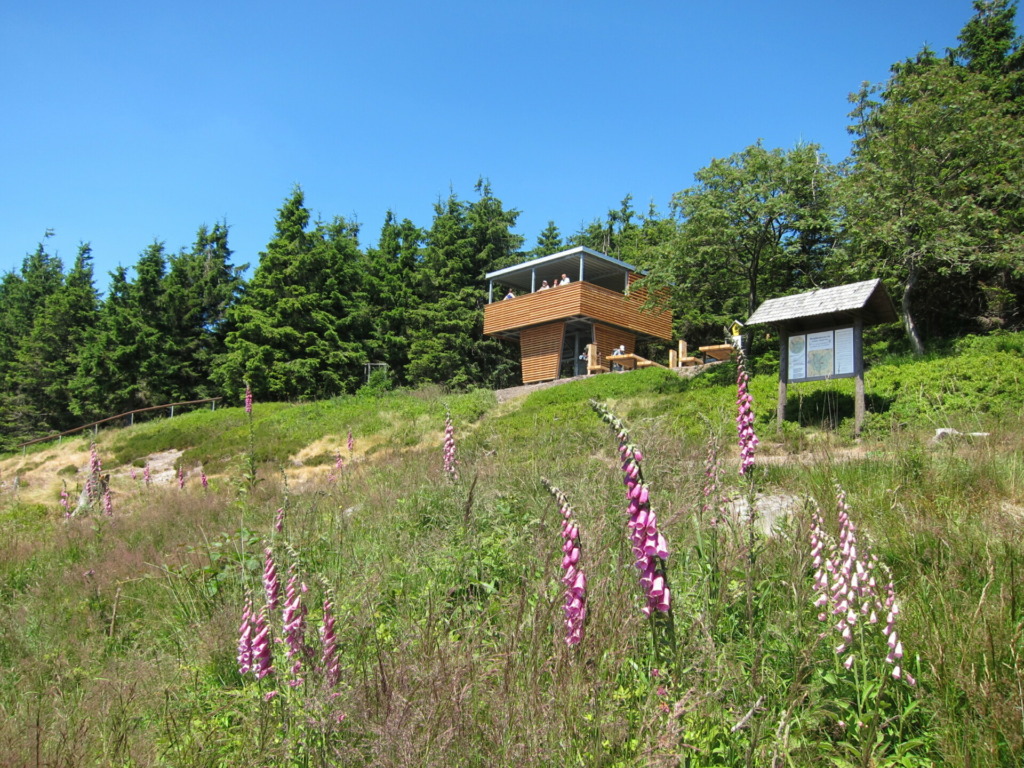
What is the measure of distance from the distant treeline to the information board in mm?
6806

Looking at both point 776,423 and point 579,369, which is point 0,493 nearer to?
point 776,423

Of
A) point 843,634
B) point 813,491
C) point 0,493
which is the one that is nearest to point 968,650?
point 843,634

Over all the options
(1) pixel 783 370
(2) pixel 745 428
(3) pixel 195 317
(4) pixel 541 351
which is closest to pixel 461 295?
(4) pixel 541 351

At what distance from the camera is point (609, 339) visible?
102 ft

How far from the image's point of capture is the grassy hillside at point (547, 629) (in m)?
2.26

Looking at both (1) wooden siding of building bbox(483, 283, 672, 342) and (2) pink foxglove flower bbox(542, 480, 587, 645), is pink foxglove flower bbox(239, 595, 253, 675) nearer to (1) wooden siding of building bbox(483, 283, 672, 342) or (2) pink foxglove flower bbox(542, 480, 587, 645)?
(2) pink foxglove flower bbox(542, 480, 587, 645)

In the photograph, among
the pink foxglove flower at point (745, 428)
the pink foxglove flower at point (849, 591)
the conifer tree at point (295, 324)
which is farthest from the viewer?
the conifer tree at point (295, 324)

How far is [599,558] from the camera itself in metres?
2.80

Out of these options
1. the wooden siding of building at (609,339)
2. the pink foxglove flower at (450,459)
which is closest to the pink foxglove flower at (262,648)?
the pink foxglove flower at (450,459)

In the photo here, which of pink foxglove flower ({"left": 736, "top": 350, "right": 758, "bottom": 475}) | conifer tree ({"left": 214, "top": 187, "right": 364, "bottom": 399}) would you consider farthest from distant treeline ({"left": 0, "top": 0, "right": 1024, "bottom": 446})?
pink foxglove flower ({"left": 736, "top": 350, "right": 758, "bottom": 475})

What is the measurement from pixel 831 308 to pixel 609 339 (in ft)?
61.5

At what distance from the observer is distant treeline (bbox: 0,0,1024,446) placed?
1888 cm

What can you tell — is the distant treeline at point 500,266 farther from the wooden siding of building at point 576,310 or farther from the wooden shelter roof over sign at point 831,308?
the wooden shelter roof over sign at point 831,308

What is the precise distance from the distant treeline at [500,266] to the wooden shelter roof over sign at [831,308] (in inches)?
238
